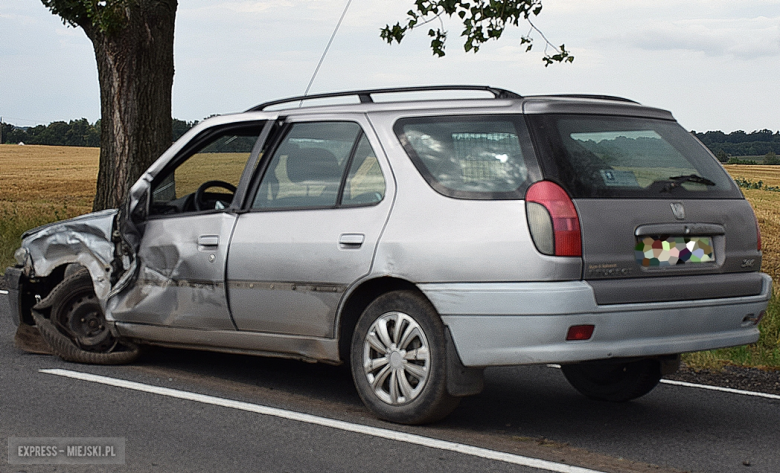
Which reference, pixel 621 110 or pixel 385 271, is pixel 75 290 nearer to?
pixel 385 271

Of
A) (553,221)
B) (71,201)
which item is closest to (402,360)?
(553,221)

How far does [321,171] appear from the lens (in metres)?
5.86

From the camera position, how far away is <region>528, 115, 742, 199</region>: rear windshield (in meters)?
5.10

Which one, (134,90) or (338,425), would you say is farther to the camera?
(134,90)

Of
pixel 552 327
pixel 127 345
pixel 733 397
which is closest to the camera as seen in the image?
pixel 552 327

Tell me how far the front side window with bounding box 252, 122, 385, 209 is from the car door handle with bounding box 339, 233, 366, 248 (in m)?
0.19

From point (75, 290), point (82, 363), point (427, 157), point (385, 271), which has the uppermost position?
point (427, 157)

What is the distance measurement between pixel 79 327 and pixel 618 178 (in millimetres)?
4003

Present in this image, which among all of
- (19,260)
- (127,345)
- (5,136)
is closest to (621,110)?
(127,345)

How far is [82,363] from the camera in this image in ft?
23.6

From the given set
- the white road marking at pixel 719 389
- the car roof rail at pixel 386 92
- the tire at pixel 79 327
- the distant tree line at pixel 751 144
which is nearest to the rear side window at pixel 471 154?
the car roof rail at pixel 386 92

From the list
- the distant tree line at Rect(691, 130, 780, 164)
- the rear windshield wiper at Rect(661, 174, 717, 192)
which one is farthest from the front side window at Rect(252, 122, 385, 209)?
the distant tree line at Rect(691, 130, 780, 164)

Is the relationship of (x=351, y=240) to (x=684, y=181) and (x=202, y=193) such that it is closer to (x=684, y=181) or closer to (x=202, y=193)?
(x=202, y=193)

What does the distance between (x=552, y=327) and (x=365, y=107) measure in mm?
1722
